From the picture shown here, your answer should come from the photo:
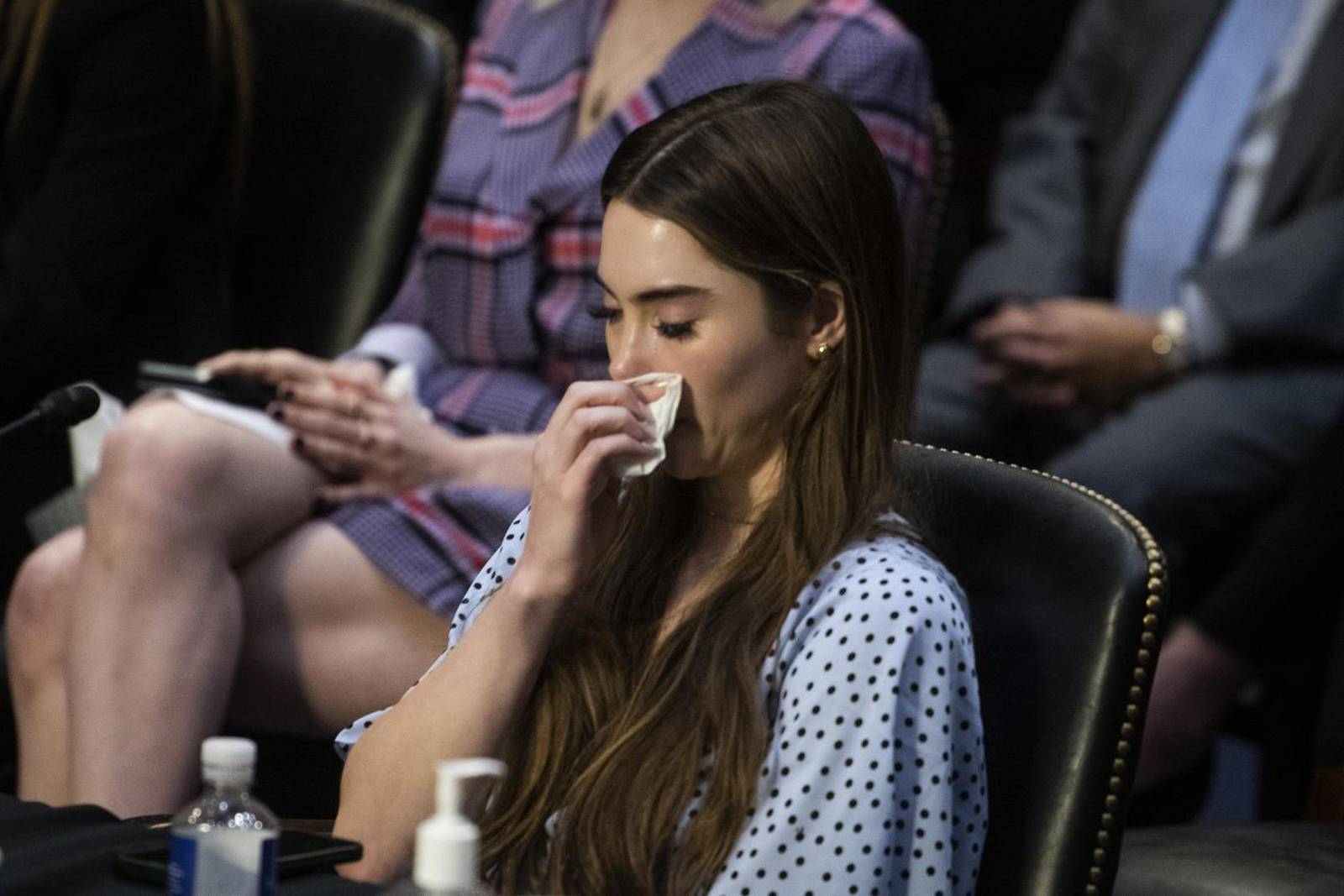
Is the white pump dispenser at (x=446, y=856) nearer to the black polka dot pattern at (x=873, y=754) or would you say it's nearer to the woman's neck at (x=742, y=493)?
the black polka dot pattern at (x=873, y=754)

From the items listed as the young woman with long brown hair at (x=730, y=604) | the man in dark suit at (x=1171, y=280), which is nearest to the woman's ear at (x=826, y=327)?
the young woman with long brown hair at (x=730, y=604)

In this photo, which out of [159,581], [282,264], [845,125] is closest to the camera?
[845,125]

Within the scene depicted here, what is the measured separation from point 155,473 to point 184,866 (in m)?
1.11

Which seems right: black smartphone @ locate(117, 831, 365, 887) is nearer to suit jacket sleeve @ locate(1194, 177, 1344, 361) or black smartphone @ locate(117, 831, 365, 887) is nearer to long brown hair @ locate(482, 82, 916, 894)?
long brown hair @ locate(482, 82, 916, 894)

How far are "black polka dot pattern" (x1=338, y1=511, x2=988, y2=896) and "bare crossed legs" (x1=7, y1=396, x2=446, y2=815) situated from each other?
0.69m

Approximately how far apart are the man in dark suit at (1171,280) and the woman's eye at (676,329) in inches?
50.7

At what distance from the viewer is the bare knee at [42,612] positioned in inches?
86.0

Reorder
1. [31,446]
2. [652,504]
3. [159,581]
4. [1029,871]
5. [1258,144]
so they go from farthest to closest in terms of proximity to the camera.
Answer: [1258,144] → [31,446] → [159,581] → [652,504] → [1029,871]

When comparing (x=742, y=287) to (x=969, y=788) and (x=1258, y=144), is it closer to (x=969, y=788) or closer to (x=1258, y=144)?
(x=969, y=788)

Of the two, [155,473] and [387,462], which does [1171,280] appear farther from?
[155,473]

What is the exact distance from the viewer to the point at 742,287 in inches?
57.1

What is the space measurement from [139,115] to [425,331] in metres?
0.45

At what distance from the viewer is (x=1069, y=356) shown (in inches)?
112

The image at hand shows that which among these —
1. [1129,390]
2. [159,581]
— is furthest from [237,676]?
[1129,390]
